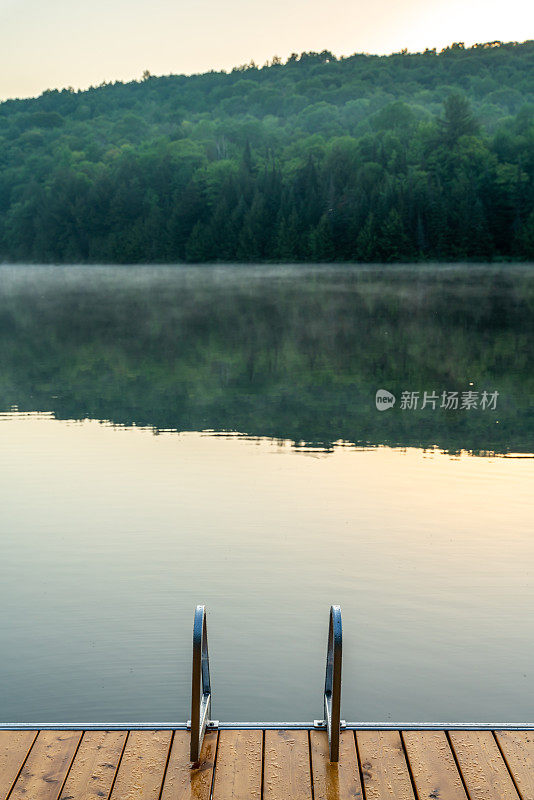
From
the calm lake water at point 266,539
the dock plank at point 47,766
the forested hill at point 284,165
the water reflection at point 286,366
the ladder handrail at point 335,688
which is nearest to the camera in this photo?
the dock plank at point 47,766

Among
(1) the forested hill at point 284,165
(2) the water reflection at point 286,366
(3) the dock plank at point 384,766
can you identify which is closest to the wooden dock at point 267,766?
(3) the dock plank at point 384,766

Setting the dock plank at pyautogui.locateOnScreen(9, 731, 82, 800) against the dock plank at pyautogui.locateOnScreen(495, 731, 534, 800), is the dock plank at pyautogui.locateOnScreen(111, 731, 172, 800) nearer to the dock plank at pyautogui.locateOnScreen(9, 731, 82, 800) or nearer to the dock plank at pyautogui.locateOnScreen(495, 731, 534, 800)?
the dock plank at pyautogui.locateOnScreen(9, 731, 82, 800)

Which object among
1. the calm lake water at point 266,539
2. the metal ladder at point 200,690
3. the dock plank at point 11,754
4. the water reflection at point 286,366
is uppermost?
the metal ladder at point 200,690

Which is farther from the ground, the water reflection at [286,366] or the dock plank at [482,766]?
the dock plank at [482,766]

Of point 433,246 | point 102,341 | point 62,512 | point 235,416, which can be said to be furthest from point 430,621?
point 433,246

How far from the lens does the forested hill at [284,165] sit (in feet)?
301

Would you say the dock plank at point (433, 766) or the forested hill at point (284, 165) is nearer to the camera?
the dock plank at point (433, 766)

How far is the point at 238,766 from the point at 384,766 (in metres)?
0.64

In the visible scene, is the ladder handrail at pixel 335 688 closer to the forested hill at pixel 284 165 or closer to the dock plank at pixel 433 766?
the dock plank at pixel 433 766

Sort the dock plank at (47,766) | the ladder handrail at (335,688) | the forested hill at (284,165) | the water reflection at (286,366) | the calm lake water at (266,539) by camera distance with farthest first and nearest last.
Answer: the forested hill at (284,165), the water reflection at (286,366), the calm lake water at (266,539), the ladder handrail at (335,688), the dock plank at (47,766)

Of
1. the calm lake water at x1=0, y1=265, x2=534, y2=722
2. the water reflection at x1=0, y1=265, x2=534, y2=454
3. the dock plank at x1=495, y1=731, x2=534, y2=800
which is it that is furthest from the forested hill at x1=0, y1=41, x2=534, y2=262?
the dock plank at x1=495, y1=731, x2=534, y2=800

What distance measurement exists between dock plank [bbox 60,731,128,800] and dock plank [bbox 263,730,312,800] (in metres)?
0.67

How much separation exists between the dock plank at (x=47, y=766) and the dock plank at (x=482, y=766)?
68.6 inches

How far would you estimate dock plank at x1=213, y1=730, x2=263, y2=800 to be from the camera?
396 centimetres
